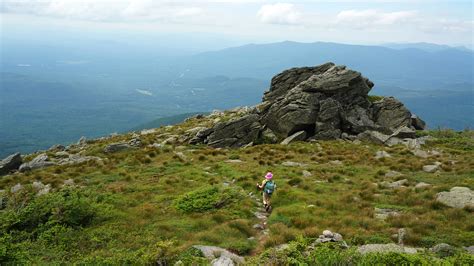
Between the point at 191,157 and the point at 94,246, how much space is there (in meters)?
17.8

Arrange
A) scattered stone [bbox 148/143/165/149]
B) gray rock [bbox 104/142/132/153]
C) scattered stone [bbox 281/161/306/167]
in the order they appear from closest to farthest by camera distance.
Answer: scattered stone [bbox 281/161/306/167]
gray rock [bbox 104/142/132/153]
scattered stone [bbox 148/143/165/149]

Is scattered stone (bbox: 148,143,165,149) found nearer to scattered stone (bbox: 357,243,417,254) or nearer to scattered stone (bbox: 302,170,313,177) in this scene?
scattered stone (bbox: 302,170,313,177)

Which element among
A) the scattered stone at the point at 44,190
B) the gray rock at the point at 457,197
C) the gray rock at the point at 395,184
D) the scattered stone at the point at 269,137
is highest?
the gray rock at the point at 457,197

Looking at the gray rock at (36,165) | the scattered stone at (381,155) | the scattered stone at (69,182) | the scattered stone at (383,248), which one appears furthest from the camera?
the gray rock at (36,165)

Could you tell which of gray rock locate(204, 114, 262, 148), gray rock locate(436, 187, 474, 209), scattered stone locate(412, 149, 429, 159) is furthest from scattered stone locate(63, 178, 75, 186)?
scattered stone locate(412, 149, 429, 159)

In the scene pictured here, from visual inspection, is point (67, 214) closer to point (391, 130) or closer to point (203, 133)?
point (203, 133)

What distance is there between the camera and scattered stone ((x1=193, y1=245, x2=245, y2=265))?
12.2m

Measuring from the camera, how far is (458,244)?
13.2m

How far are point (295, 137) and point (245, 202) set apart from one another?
1933 cm

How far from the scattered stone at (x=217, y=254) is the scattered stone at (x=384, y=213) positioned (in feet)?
24.6

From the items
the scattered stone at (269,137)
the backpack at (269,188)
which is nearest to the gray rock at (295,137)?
the scattered stone at (269,137)

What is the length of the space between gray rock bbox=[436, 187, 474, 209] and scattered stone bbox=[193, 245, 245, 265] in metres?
11.2

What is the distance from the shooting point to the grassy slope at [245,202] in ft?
46.5

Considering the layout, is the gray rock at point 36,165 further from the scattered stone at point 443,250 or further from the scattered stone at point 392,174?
the scattered stone at point 443,250
